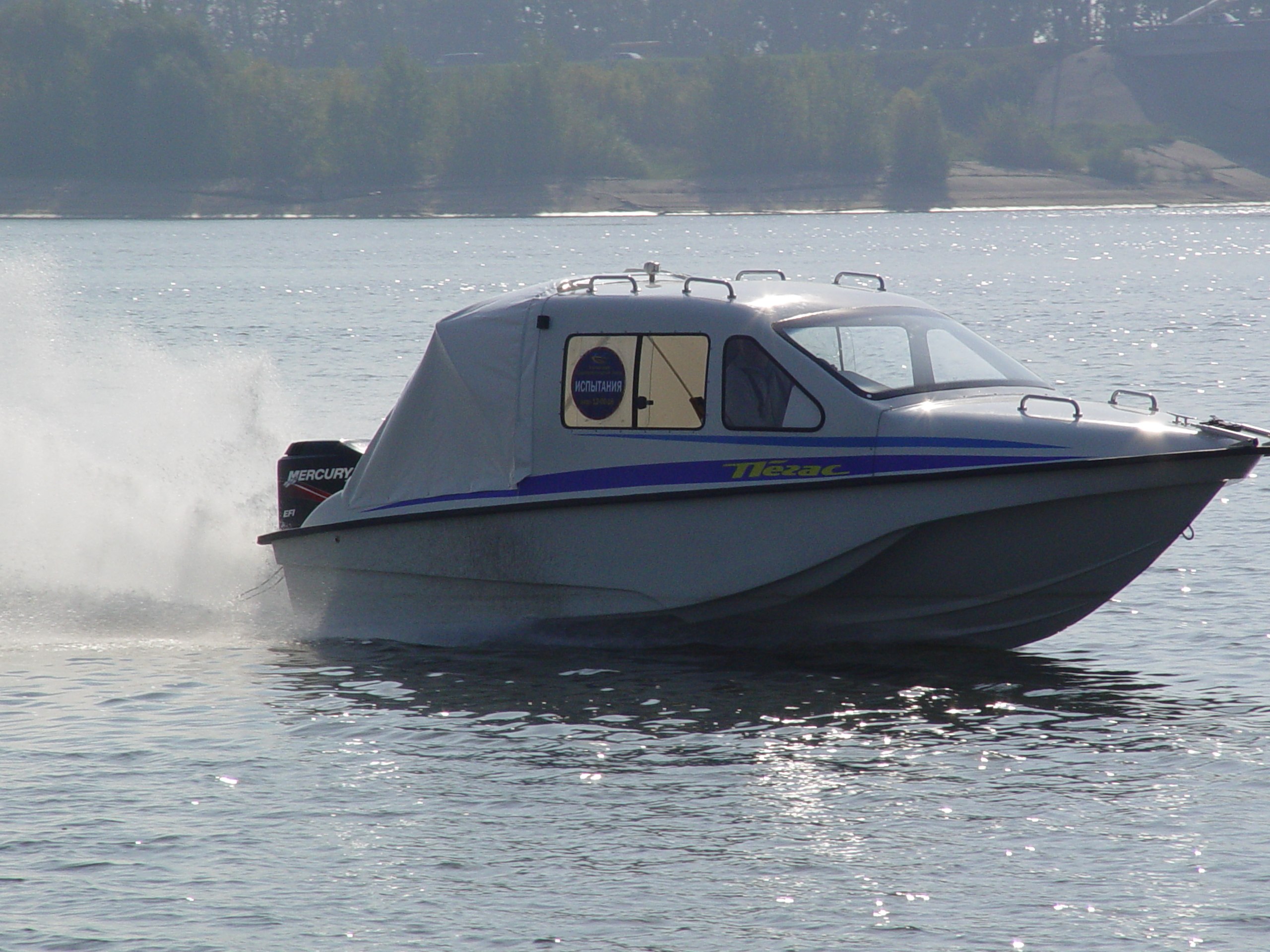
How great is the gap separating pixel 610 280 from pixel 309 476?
3.03 meters

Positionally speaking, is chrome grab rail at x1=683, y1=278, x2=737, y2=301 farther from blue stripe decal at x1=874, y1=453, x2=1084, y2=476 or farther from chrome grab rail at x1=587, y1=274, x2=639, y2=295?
blue stripe decal at x1=874, y1=453, x2=1084, y2=476

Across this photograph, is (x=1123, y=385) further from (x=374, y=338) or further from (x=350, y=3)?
→ (x=350, y=3)

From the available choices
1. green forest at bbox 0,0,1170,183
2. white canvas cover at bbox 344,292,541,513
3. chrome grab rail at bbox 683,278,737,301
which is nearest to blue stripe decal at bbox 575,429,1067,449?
white canvas cover at bbox 344,292,541,513

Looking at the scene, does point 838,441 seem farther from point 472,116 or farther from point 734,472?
point 472,116

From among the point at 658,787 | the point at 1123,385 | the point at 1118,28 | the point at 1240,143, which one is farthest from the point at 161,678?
the point at 1118,28

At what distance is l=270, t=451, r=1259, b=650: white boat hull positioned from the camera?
1087 cm

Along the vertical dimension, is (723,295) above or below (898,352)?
above

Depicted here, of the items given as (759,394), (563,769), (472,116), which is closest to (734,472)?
(759,394)

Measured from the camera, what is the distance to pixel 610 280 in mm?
12172

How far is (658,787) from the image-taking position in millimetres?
9688

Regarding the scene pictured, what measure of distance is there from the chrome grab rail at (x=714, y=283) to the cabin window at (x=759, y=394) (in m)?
0.43

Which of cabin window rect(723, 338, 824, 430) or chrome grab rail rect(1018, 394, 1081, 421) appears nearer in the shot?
chrome grab rail rect(1018, 394, 1081, 421)

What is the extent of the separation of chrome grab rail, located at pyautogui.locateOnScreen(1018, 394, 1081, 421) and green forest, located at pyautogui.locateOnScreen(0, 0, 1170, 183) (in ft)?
337

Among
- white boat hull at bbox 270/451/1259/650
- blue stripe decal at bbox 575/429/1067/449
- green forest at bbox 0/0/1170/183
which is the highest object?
green forest at bbox 0/0/1170/183
